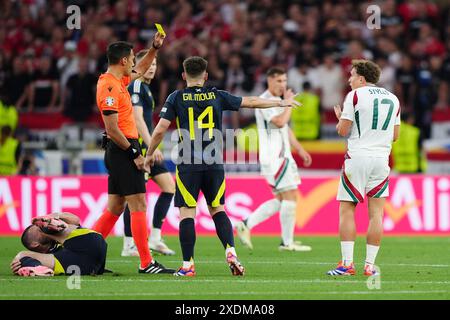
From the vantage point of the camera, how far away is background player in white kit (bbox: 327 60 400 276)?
421 inches

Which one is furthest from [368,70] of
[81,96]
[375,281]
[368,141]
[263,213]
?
[81,96]

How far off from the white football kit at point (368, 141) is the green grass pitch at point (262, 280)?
0.92 metres

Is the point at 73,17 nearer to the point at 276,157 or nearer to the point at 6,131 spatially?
the point at 6,131

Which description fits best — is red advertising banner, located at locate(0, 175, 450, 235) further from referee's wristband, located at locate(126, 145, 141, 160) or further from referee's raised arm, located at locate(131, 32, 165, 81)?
referee's wristband, located at locate(126, 145, 141, 160)

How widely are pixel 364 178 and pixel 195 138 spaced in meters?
1.75

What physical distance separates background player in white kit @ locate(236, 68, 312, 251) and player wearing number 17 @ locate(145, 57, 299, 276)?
3.65 meters

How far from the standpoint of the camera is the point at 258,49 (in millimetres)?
23281

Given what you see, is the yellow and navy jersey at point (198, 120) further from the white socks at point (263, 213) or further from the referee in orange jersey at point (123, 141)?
the white socks at point (263, 213)

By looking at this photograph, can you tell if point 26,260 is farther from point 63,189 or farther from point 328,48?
point 328,48

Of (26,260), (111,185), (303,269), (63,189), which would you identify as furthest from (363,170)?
(63,189)

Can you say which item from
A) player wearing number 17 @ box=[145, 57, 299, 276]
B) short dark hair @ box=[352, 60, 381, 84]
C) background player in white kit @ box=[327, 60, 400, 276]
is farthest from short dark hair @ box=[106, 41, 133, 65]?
short dark hair @ box=[352, 60, 381, 84]
